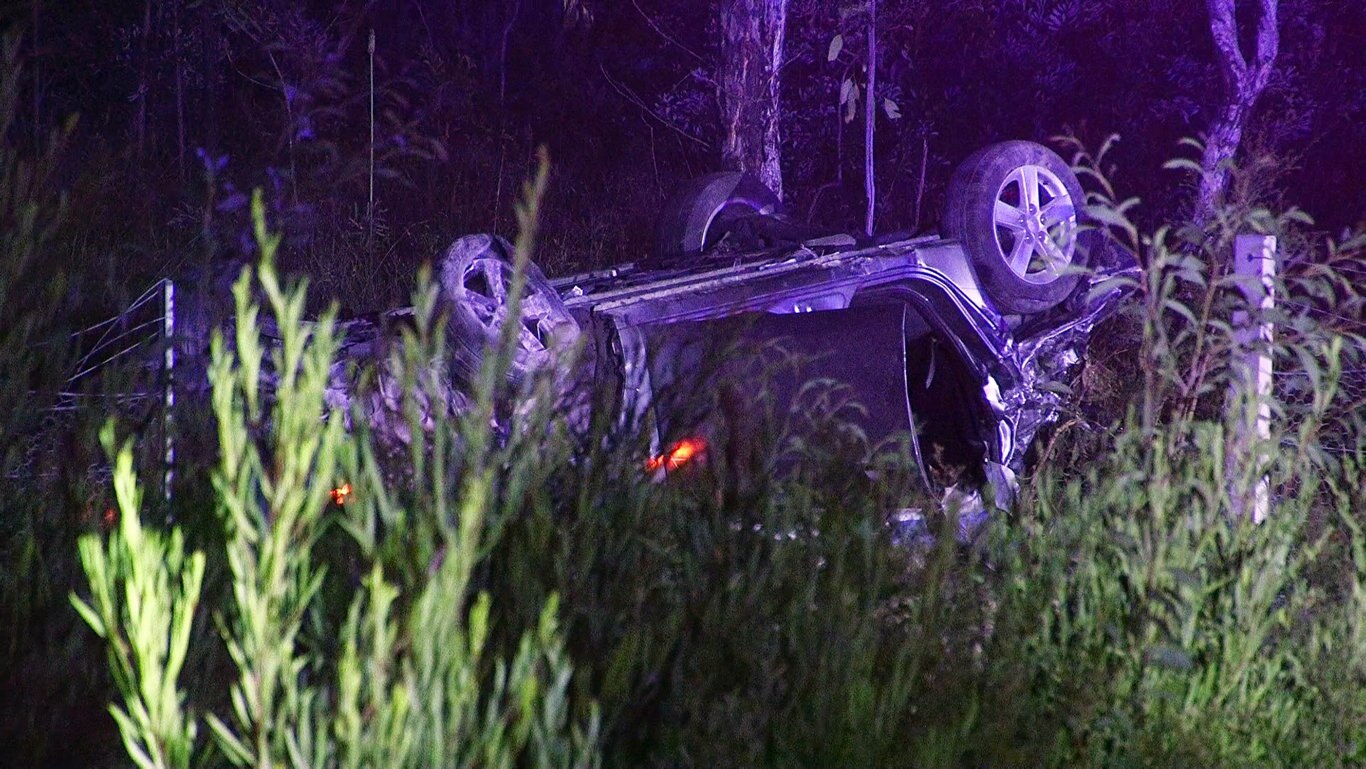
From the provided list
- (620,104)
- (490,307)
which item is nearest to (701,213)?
(490,307)

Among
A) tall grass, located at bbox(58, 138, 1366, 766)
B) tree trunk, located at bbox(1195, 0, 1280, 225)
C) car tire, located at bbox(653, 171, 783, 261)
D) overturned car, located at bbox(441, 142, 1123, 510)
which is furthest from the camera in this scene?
tree trunk, located at bbox(1195, 0, 1280, 225)

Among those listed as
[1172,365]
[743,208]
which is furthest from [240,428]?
[743,208]

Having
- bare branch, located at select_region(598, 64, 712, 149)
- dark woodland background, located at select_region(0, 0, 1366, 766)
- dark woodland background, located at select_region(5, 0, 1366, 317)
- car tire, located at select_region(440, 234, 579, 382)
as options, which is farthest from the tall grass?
bare branch, located at select_region(598, 64, 712, 149)

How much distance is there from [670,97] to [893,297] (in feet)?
38.8

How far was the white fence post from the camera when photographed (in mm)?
3424

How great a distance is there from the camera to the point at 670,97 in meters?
17.8

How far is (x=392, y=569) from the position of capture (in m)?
2.17

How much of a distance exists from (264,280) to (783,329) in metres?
4.05

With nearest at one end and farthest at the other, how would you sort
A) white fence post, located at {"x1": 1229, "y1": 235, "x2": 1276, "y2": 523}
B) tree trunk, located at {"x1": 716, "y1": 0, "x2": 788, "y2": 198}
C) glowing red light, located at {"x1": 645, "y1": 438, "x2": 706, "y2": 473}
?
glowing red light, located at {"x1": 645, "y1": 438, "x2": 706, "y2": 473} → white fence post, located at {"x1": 1229, "y1": 235, "x2": 1276, "y2": 523} → tree trunk, located at {"x1": 716, "y1": 0, "x2": 788, "y2": 198}

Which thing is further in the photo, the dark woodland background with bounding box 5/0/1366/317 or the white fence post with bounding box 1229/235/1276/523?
the dark woodland background with bounding box 5/0/1366/317

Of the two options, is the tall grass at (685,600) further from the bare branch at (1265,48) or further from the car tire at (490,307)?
the bare branch at (1265,48)

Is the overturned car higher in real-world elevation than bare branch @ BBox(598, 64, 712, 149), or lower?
lower

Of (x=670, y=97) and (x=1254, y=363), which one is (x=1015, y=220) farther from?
(x=670, y=97)

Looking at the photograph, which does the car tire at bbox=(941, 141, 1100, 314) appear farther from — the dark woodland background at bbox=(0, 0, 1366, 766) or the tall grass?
the dark woodland background at bbox=(0, 0, 1366, 766)
